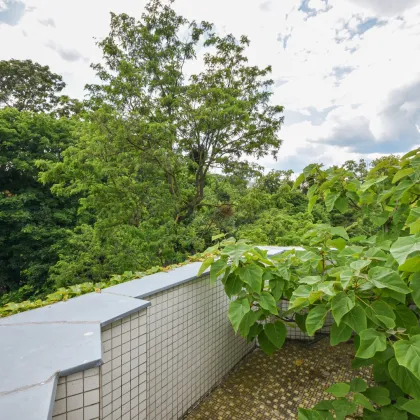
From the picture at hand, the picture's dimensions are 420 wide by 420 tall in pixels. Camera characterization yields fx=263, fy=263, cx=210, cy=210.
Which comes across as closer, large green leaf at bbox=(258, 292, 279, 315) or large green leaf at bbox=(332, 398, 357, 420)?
large green leaf at bbox=(332, 398, 357, 420)

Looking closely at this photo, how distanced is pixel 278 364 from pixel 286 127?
26.5ft

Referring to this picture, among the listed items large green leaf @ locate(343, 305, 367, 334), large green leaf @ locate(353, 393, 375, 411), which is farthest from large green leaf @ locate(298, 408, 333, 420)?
large green leaf @ locate(343, 305, 367, 334)

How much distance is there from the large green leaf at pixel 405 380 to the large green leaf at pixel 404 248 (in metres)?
0.52

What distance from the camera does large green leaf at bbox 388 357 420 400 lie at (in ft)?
3.57

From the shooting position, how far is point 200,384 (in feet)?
7.88

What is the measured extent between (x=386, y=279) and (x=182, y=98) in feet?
26.1

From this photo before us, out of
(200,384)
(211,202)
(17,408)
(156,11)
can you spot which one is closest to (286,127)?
(211,202)

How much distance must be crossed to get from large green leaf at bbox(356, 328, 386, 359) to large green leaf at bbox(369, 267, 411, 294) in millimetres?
206

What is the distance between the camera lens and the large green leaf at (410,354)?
935mm

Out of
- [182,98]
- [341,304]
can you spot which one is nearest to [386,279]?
[341,304]

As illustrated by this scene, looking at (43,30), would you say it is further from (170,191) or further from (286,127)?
(286,127)

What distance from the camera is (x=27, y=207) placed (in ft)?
36.6

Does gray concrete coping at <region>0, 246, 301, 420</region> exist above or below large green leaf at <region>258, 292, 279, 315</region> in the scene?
above

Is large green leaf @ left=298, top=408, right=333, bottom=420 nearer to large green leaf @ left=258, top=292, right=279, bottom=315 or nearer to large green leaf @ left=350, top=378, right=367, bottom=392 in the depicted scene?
large green leaf @ left=350, top=378, right=367, bottom=392
